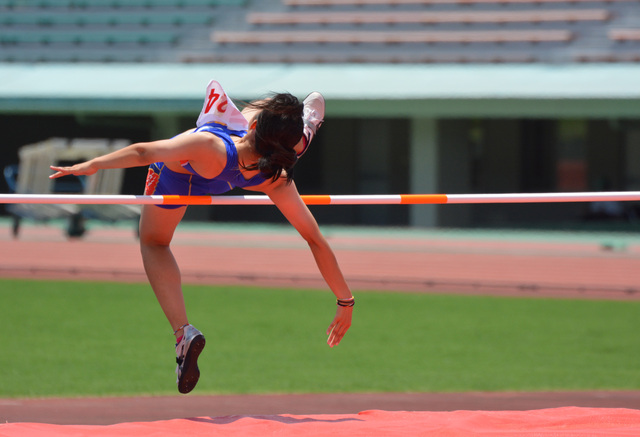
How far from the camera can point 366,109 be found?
18.0m

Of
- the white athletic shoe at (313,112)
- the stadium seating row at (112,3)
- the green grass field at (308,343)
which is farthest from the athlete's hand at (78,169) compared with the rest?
the stadium seating row at (112,3)

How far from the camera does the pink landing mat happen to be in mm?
4113

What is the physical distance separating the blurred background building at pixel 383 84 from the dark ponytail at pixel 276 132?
44.3ft

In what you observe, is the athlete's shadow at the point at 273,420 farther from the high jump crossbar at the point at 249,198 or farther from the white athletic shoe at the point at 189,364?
the high jump crossbar at the point at 249,198

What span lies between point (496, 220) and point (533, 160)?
195 centimetres

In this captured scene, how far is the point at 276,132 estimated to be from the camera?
396 centimetres

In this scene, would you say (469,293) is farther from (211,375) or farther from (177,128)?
(177,128)

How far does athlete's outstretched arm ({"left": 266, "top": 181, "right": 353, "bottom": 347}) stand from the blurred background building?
13.1 m

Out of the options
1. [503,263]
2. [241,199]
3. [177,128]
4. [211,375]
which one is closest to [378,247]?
[503,263]

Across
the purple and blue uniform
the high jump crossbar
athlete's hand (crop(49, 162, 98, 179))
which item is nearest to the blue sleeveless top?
the purple and blue uniform

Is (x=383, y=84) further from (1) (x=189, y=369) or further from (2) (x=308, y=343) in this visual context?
(1) (x=189, y=369)

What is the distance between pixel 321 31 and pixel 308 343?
41.6 feet

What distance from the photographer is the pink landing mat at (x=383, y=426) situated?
411cm

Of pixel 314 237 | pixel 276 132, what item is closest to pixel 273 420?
pixel 314 237
